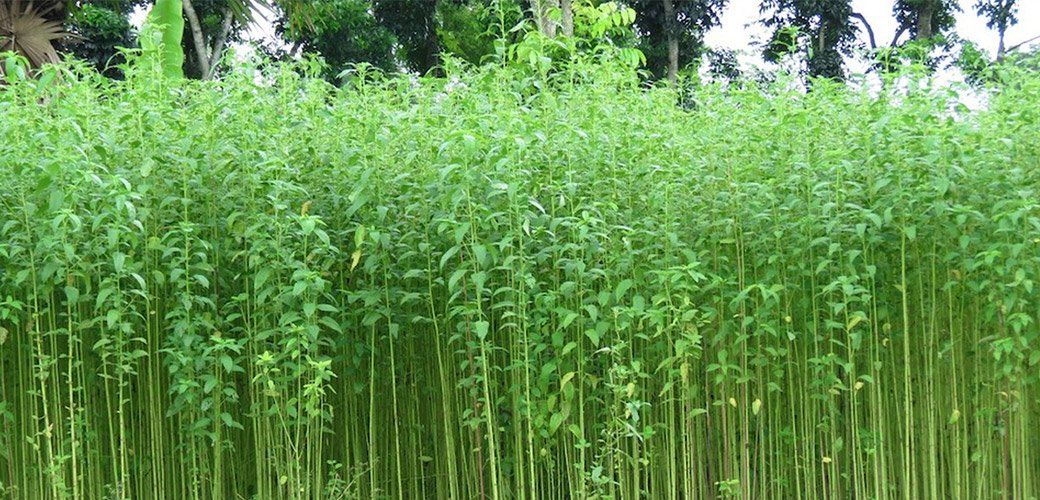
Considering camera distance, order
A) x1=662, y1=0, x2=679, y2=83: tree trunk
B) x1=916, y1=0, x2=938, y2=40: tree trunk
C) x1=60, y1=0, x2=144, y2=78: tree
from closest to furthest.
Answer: x1=60, y1=0, x2=144, y2=78: tree
x1=662, y1=0, x2=679, y2=83: tree trunk
x1=916, y1=0, x2=938, y2=40: tree trunk

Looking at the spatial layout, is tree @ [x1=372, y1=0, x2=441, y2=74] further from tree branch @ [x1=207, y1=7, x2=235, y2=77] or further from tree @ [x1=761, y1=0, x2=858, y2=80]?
tree @ [x1=761, y1=0, x2=858, y2=80]

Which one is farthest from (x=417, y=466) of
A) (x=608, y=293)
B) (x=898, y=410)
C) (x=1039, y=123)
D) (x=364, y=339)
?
(x=1039, y=123)

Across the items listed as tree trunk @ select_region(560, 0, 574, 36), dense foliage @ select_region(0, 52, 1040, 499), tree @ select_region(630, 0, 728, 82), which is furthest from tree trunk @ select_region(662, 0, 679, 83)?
dense foliage @ select_region(0, 52, 1040, 499)

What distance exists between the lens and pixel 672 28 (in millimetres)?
18094

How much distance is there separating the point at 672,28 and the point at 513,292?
1479 cm

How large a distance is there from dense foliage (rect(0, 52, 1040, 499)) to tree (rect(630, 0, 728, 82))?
544 inches

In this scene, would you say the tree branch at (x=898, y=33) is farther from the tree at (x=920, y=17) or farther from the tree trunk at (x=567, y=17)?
the tree trunk at (x=567, y=17)

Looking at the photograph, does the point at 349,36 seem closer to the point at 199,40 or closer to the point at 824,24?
the point at 199,40

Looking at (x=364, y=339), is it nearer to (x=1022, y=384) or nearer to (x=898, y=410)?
(x=898, y=410)

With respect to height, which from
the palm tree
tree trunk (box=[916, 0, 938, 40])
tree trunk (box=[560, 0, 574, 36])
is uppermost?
tree trunk (box=[916, 0, 938, 40])

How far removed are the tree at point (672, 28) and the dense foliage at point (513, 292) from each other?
45.3 feet

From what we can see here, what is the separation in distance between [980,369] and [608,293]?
1.64 meters

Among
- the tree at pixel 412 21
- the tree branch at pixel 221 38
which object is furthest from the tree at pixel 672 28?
the tree branch at pixel 221 38

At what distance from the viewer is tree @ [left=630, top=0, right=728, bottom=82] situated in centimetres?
1815
